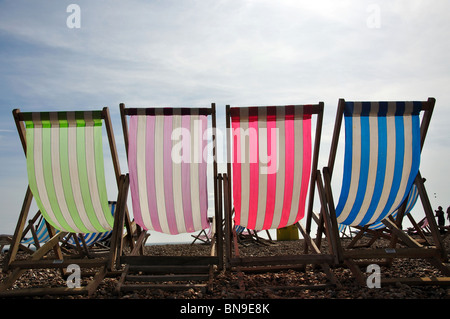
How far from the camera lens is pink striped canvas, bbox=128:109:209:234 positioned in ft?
11.0

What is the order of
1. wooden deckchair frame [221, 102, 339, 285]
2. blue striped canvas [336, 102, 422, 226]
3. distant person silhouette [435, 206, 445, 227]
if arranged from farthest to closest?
distant person silhouette [435, 206, 445, 227], blue striped canvas [336, 102, 422, 226], wooden deckchair frame [221, 102, 339, 285]

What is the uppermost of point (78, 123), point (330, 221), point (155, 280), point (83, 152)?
point (78, 123)

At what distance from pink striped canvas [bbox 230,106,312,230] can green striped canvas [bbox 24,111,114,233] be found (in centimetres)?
117

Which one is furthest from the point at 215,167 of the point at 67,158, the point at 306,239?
the point at 67,158

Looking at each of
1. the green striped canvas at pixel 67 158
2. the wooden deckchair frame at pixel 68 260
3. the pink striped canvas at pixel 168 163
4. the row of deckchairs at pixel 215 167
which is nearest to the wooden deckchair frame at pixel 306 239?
the row of deckchairs at pixel 215 167

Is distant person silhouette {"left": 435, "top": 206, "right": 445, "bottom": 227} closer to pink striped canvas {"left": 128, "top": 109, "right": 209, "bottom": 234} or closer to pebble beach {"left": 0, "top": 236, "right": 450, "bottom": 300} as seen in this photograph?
pebble beach {"left": 0, "top": 236, "right": 450, "bottom": 300}

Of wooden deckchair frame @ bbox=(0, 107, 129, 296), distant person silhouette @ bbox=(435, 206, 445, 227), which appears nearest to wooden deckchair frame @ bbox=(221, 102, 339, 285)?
wooden deckchair frame @ bbox=(0, 107, 129, 296)

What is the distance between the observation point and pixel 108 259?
317 cm

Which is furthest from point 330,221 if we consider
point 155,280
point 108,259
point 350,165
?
point 108,259

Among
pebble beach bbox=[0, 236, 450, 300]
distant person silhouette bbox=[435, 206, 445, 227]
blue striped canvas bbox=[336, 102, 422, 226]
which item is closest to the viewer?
pebble beach bbox=[0, 236, 450, 300]

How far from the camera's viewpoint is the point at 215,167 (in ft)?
11.1
